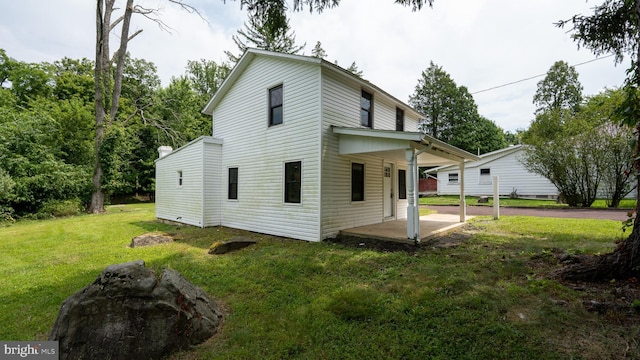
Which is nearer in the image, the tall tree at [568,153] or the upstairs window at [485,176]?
the tall tree at [568,153]

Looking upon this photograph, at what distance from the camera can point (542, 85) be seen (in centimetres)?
2942

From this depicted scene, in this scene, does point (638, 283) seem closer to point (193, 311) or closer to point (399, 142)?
point (399, 142)

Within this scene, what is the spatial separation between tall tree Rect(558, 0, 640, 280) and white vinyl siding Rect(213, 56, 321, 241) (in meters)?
5.28

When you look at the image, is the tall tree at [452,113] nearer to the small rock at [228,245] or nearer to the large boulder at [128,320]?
the small rock at [228,245]

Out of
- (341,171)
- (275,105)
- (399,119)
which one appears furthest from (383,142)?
(399,119)

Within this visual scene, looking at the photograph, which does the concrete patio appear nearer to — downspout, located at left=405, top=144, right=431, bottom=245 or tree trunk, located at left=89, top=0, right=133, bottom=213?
downspout, located at left=405, top=144, right=431, bottom=245

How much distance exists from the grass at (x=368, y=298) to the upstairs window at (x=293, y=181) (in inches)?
58.0

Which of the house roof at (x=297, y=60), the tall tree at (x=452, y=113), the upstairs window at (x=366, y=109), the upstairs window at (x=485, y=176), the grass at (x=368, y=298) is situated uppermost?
the tall tree at (x=452, y=113)

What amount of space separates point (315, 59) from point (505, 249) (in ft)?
21.4

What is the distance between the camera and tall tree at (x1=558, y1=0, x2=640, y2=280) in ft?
11.7

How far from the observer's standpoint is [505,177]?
20781 mm

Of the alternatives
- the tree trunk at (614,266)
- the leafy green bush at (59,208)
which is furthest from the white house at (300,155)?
the leafy green bush at (59,208)

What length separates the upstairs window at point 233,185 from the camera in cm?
1012

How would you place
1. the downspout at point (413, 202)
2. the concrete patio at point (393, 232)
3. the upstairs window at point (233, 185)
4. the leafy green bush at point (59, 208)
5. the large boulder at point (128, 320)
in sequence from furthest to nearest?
the leafy green bush at point (59, 208)
the upstairs window at point (233, 185)
the concrete patio at point (393, 232)
the downspout at point (413, 202)
the large boulder at point (128, 320)
